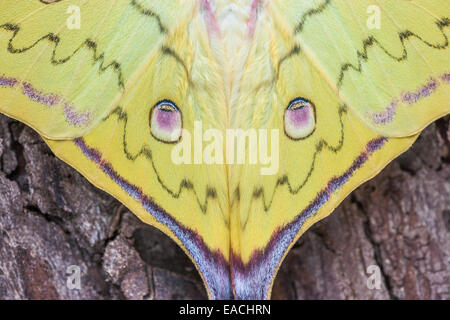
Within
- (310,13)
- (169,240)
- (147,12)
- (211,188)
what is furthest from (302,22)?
(169,240)

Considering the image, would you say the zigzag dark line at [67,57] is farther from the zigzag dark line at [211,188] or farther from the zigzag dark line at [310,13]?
the zigzag dark line at [310,13]

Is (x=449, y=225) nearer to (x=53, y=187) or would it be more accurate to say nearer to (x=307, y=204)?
(x=307, y=204)

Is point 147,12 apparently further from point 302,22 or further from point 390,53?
→ point 390,53

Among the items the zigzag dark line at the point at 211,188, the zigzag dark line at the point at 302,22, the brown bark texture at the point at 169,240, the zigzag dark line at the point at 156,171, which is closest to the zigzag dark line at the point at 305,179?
the zigzag dark line at the point at 211,188

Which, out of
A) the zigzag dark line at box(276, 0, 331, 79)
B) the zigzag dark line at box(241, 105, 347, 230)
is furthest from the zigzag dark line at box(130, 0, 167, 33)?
the zigzag dark line at box(241, 105, 347, 230)
